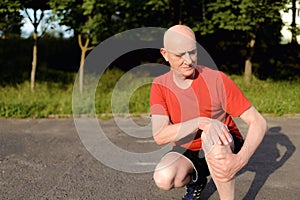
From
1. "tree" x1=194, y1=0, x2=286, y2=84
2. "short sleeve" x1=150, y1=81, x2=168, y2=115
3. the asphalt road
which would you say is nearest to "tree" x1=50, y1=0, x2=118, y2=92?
"tree" x1=194, y1=0, x2=286, y2=84

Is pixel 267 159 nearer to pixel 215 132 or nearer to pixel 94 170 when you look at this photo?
pixel 94 170

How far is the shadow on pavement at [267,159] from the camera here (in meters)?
3.85

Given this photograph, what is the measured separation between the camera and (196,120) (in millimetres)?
2787

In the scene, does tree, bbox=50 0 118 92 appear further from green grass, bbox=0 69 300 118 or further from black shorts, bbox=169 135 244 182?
black shorts, bbox=169 135 244 182

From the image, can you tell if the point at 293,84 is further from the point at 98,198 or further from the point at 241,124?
the point at 98,198

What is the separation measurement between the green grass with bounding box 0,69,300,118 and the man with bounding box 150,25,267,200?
180 inches

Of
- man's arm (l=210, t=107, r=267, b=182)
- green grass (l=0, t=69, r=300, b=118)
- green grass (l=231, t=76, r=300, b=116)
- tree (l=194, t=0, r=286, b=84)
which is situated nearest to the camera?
man's arm (l=210, t=107, r=267, b=182)

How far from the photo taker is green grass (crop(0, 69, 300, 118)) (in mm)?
8047

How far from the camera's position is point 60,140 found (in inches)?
239

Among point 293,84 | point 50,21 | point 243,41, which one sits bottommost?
point 293,84

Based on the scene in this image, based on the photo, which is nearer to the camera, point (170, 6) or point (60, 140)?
point (60, 140)

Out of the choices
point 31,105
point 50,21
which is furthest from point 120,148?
point 50,21

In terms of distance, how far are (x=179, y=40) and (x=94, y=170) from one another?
233cm

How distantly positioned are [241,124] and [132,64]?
794 centimetres
